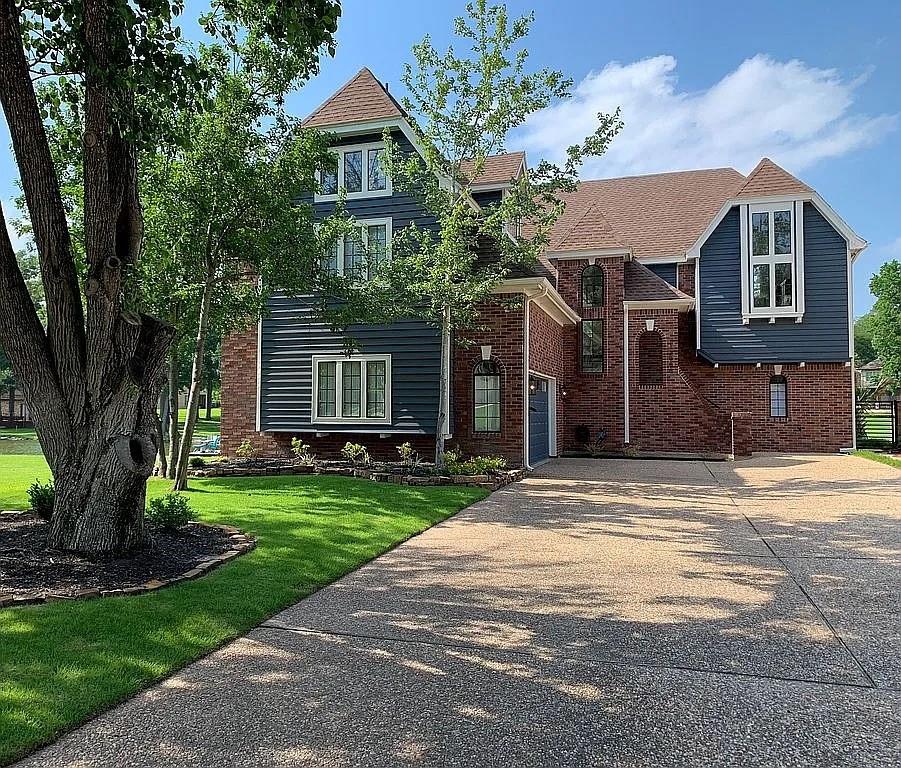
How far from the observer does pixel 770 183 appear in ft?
62.8

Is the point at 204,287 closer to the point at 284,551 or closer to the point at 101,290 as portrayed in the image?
the point at 101,290

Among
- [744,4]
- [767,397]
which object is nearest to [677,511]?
[744,4]

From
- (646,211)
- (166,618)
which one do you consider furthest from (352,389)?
(646,211)

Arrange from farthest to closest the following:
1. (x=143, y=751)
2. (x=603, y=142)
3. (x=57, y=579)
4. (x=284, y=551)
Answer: (x=603, y=142)
(x=284, y=551)
(x=57, y=579)
(x=143, y=751)

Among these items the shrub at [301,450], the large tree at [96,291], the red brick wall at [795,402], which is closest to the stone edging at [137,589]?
the large tree at [96,291]

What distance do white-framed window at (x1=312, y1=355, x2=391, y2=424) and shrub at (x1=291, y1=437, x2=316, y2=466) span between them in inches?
25.8

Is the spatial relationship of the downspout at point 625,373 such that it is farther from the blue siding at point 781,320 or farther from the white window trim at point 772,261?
the white window trim at point 772,261

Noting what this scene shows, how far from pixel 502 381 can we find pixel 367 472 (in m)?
3.58

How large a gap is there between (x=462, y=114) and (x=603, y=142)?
105 inches

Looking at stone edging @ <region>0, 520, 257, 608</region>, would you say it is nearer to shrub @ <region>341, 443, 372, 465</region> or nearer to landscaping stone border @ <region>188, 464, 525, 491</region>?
landscaping stone border @ <region>188, 464, 525, 491</region>

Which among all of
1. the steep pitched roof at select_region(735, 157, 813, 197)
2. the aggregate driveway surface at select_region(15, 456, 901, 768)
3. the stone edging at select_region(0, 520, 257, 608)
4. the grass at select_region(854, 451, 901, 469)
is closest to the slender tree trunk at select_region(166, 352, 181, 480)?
the stone edging at select_region(0, 520, 257, 608)

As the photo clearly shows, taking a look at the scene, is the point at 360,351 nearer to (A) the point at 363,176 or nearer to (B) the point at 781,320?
(A) the point at 363,176

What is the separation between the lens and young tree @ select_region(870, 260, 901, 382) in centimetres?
2223

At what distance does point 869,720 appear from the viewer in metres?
3.10
